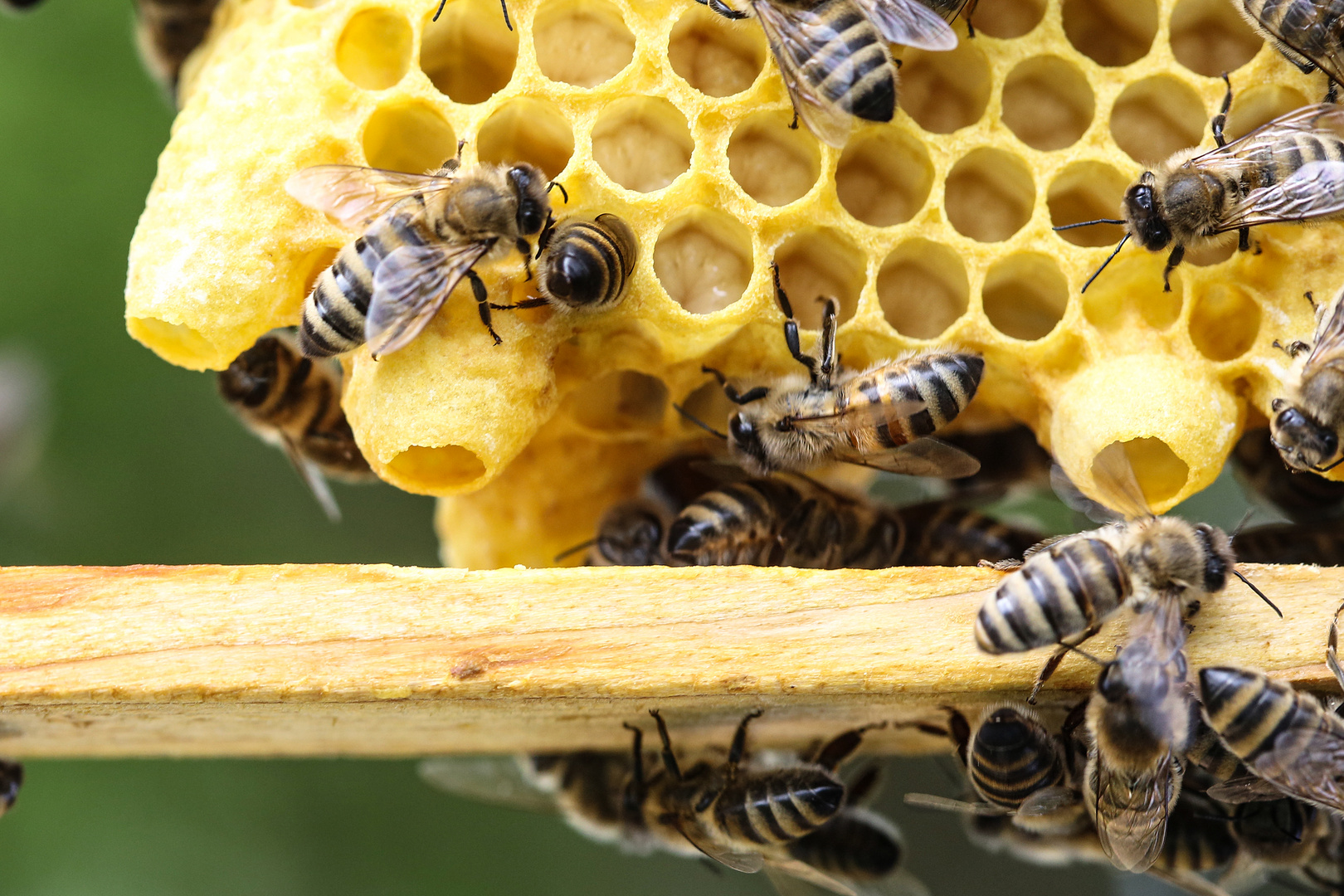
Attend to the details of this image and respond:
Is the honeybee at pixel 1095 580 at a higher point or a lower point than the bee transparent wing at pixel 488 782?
higher

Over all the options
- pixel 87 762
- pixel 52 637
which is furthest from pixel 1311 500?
pixel 87 762

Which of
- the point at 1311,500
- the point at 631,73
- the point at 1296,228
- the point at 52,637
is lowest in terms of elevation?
the point at 1311,500

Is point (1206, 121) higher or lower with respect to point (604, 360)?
higher

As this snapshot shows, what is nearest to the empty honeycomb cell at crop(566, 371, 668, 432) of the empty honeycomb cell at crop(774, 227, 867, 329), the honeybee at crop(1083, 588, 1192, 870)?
the empty honeycomb cell at crop(774, 227, 867, 329)

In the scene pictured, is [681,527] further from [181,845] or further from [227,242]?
[181,845]

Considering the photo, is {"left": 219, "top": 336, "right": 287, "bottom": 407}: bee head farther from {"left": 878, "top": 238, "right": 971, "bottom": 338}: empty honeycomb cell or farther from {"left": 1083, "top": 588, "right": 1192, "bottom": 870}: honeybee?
{"left": 1083, "top": 588, "right": 1192, "bottom": 870}: honeybee

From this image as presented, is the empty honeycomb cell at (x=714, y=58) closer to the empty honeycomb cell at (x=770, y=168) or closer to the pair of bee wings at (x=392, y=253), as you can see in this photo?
the empty honeycomb cell at (x=770, y=168)

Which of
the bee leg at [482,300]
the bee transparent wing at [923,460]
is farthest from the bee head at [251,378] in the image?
the bee transparent wing at [923,460]
